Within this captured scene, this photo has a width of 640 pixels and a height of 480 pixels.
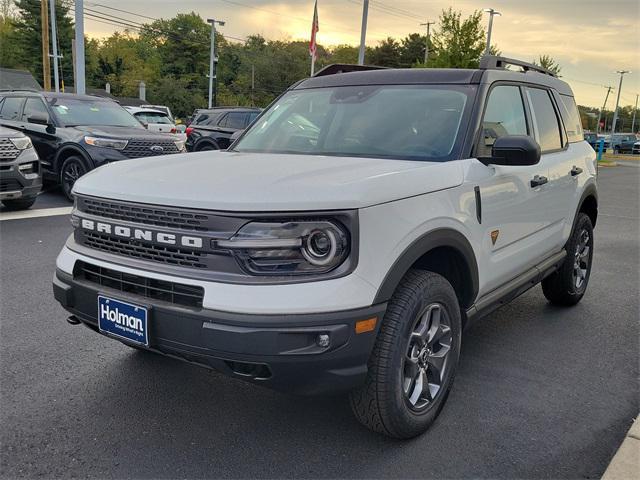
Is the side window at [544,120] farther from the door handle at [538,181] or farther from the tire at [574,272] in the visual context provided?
the tire at [574,272]

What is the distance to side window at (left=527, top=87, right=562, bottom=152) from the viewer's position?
420cm

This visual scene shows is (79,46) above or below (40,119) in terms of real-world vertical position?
above

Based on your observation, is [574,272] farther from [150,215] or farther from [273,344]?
[150,215]

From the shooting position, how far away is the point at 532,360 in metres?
3.97

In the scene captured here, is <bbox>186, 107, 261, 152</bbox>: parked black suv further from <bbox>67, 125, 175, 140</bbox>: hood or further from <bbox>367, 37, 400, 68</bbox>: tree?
<bbox>367, 37, 400, 68</bbox>: tree

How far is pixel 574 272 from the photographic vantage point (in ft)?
16.4

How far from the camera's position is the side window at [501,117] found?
11.3ft

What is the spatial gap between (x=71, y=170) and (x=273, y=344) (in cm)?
864

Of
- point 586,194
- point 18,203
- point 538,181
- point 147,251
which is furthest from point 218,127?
point 147,251

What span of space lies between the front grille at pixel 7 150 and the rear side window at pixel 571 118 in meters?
7.05

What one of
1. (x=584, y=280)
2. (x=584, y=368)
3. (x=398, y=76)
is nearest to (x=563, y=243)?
(x=584, y=280)

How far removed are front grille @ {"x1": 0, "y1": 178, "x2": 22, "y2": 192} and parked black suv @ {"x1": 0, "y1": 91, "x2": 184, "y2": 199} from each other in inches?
53.1

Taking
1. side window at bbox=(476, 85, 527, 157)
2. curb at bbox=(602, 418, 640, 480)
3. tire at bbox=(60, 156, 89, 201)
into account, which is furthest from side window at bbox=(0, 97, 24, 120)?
curb at bbox=(602, 418, 640, 480)

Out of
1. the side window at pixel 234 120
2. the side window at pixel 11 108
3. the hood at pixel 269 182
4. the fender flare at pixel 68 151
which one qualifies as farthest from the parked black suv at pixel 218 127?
the hood at pixel 269 182
